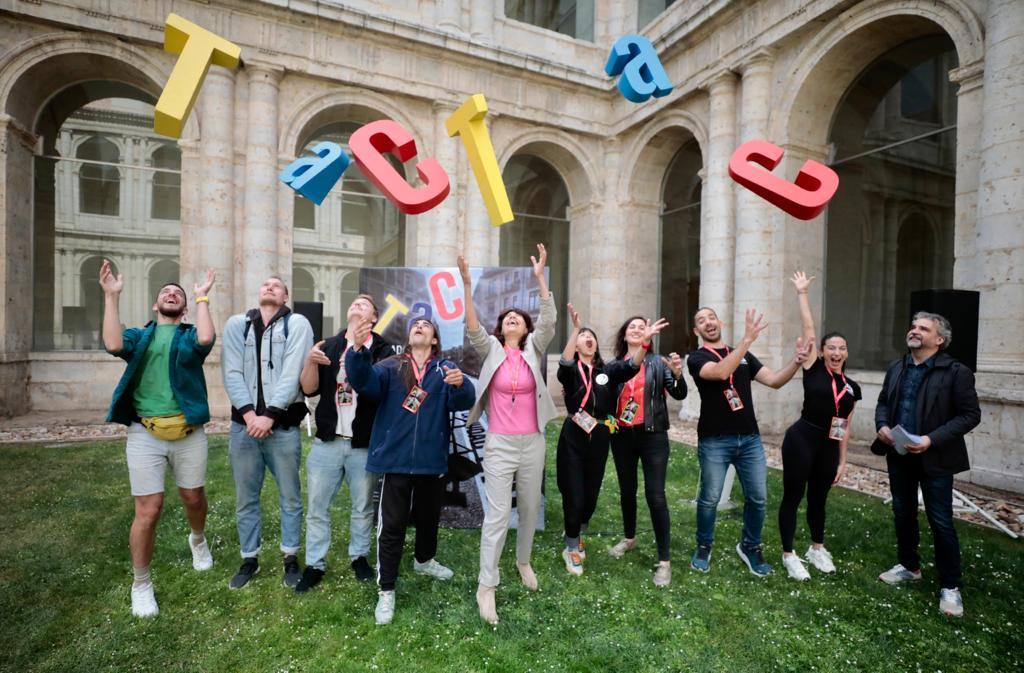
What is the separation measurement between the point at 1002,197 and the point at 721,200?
491cm

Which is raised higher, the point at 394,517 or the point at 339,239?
the point at 339,239

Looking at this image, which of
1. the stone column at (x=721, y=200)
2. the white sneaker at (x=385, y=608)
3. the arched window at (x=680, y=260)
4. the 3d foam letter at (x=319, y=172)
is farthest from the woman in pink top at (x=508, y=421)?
the arched window at (x=680, y=260)

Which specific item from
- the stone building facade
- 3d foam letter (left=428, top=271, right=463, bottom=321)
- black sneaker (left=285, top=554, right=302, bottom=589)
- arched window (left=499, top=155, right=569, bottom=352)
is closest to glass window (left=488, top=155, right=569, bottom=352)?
arched window (left=499, top=155, right=569, bottom=352)

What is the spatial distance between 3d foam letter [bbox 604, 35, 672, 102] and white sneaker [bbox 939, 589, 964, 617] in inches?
202

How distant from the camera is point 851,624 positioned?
377 centimetres

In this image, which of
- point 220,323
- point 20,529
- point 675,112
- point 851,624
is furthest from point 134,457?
point 675,112

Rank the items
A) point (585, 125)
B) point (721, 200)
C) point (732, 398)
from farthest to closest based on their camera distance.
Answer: point (585, 125), point (721, 200), point (732, 398)

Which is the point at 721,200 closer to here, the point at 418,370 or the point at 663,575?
the point at 663,575

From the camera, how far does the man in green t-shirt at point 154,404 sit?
371cm

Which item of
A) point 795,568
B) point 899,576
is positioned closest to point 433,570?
point 795,568

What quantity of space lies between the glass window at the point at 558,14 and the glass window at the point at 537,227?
386 cm

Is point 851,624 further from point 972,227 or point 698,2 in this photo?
point 698,2

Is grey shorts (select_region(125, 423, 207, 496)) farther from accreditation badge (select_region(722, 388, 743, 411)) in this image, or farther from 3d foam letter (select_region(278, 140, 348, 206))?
accreditation badge (select_region(722, 388, 743, 411))

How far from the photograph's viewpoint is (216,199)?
10867 mm
